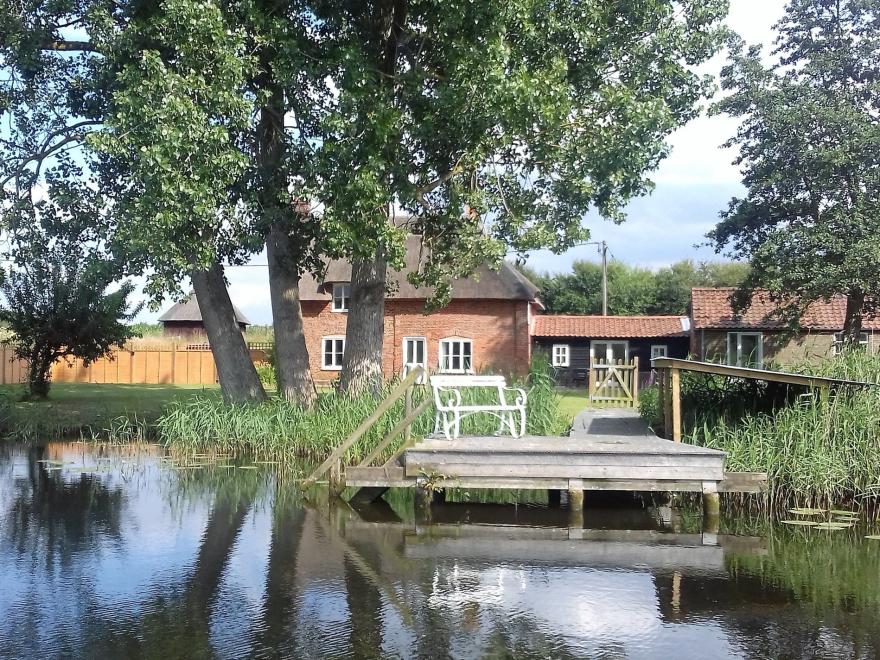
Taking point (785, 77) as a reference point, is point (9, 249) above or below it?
below

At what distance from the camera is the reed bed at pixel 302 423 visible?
14.4 m

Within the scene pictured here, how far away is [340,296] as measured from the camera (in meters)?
34.1

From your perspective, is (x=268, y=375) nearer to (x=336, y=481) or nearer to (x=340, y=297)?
(x=340, y=297)

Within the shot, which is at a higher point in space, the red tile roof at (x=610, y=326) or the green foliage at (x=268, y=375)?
the red tile roof at (x=610, y=326)

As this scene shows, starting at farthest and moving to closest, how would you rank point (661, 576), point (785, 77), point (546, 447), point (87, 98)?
point (785, 77), point (87, 98), point (546, 447), point (661, 576)

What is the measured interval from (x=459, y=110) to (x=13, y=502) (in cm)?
890

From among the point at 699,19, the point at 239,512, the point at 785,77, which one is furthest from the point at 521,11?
the point at 785,77

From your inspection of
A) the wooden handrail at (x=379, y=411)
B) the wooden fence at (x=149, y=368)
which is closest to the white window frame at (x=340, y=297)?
the wooden fence at (x=149, y=368)

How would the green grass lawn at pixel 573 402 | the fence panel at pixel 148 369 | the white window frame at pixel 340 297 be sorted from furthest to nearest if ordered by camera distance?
the fence panel at pixel 148 369, the white window frame at pixel 340 297, the green grass lawn at pixel 573 402

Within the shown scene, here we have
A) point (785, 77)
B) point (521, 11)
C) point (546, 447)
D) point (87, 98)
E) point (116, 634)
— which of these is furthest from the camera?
point (785, 77)

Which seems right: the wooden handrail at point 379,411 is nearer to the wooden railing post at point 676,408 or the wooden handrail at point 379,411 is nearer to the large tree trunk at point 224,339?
the wooden railing post at point 676,408

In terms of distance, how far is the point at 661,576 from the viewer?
857 centimetres

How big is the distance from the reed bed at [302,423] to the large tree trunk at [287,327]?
994 mm

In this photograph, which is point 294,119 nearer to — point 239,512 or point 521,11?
point 521,11
